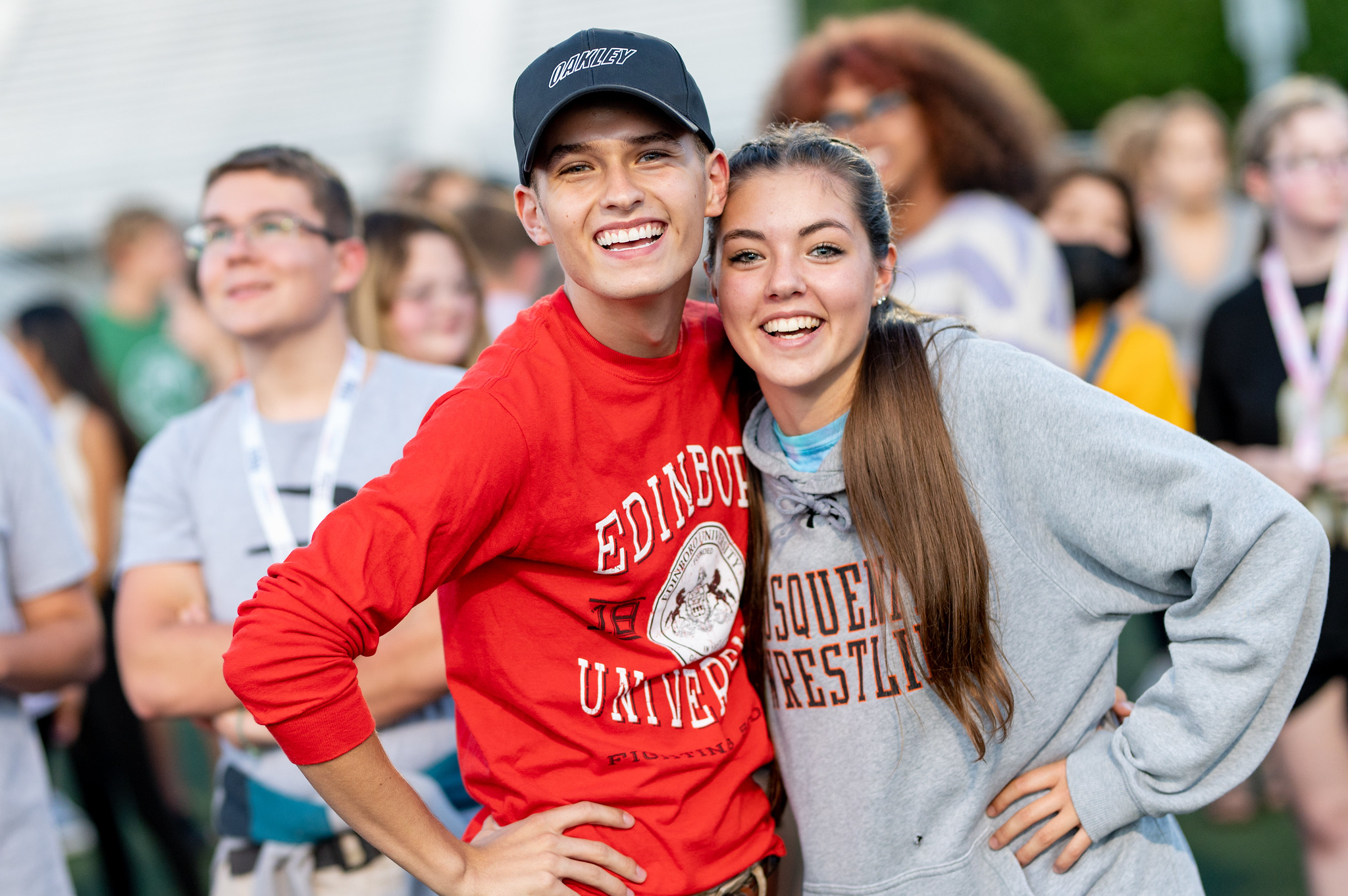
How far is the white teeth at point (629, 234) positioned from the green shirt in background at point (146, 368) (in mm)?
5533

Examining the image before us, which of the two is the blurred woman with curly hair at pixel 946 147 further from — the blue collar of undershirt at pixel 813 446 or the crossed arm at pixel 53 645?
the crossed arm at pixel 53 645

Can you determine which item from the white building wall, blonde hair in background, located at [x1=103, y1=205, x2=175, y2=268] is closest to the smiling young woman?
blonde hair in background, located at [x1=103, y1=205, x2=175, y2=268]

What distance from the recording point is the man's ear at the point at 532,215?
2166 mm

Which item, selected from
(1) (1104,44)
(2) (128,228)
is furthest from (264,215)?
(1) (1104,44)

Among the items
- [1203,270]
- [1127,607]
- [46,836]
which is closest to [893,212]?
[1127,607]

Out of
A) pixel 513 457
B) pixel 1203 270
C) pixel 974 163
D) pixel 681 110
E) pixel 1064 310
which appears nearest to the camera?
pixel 513 457

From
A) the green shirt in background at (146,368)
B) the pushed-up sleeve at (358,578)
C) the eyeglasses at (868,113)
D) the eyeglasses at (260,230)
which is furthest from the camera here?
the green shirt in background at (146,368)

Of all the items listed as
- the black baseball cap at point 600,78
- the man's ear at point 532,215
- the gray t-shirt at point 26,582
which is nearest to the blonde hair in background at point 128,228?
the gray t-shirt at point 26,582

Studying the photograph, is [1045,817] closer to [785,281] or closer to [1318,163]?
[785,281]

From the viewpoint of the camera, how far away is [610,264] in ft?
6.75

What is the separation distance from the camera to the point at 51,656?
2.75m

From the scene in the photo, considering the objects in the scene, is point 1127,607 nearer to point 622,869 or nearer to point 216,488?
point 622,869

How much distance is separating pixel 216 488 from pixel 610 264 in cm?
128

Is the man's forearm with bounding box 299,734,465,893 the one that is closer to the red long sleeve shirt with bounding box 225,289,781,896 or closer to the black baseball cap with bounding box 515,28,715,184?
the red long sleeve shirt with bounding box 225,289,781,896
